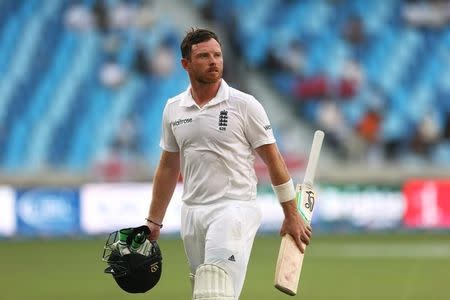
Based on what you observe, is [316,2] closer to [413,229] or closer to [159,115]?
[159,115]

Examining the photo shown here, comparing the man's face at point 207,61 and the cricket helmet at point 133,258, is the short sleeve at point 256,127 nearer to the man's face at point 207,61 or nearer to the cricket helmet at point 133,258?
the man's face at point 207,61

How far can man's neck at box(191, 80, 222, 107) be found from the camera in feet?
20.6

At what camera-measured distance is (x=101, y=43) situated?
20.2 m

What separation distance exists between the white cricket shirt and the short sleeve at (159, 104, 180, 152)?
12 centimetres

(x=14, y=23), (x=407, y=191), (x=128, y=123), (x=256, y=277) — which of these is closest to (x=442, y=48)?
(x=407, y=191)

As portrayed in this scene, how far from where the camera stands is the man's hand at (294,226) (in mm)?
6180

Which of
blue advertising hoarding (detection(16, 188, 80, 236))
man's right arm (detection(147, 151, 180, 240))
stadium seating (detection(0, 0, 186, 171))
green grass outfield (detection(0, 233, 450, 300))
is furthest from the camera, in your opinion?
stadium seating (detection(0, 0, 186, 171))

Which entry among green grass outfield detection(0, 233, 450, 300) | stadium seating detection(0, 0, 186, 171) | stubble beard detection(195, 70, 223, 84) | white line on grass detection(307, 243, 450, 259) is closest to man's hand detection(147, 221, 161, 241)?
stubble beard detection(195, 70, 223, 84)

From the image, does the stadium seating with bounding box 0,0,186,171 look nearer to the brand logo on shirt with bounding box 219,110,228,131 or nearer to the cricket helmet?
the cricket helmet

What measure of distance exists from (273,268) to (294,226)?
280 inches

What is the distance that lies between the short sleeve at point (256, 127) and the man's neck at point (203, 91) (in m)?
0.24

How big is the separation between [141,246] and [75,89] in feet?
43.9

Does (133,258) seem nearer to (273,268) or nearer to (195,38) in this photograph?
(195,38)

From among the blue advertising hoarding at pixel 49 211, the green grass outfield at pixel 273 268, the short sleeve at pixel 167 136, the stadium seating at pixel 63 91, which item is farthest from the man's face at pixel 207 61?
the stadium seating at pixel 63 91
